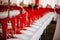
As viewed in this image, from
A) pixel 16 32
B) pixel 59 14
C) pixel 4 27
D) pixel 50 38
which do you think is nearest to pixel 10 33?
pixel 16 32

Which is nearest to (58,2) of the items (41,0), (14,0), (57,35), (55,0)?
(55,0)

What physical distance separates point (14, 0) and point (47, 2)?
2344 millimetres

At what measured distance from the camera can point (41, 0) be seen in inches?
472

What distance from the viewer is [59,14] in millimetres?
7562

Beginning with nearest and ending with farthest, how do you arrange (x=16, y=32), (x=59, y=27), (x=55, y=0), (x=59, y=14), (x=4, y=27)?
1. (x=4, y=27)
2. (x=16, y=32)
3. (x=59, y=27)
4. (x=59, y=14)
5. (x=55, y=0)

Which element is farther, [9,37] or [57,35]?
[57,35]

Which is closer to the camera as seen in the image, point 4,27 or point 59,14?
point 4,27

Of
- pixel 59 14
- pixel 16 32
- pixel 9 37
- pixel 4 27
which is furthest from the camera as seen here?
pixel 59 14

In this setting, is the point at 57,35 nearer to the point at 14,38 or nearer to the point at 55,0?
the point at 14,38

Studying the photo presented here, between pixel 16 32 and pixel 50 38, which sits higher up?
pixel 16 32

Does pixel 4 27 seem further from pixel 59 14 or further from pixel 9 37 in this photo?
pixel 59 14

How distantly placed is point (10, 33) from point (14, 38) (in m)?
0.08

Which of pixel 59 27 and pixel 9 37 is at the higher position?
pixel 9 37

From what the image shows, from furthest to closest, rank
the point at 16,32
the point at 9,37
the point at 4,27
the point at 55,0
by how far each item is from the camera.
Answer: the point at 55,0 < the point at 16,32 < the point at 9,37 < the point at 4,27
